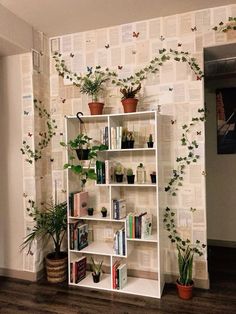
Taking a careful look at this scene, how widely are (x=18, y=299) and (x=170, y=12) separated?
10.2 ft

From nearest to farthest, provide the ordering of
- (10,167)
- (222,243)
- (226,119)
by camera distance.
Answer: (10,167)
(226,119)
(222,243)

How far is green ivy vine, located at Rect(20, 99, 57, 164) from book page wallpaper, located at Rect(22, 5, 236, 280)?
0.20 feet

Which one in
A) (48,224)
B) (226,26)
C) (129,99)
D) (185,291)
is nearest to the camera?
(185,291)

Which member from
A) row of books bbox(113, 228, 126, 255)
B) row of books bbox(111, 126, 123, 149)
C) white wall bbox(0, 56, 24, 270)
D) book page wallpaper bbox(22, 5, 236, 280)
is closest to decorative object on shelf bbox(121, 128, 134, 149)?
row of books bbox(111, 126, 123, 149)

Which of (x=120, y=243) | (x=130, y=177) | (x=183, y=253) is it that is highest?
(x=130, y=177)

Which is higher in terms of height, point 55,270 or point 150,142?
point 150,142

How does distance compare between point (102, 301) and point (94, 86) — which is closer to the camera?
point (102, 301)

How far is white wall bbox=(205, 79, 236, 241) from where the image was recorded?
3824 millimetres

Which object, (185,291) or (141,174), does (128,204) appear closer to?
(141,174)

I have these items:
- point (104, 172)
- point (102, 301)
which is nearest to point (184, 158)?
point (104, 172)

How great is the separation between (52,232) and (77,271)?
0.48 meters

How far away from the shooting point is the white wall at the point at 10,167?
296 cm

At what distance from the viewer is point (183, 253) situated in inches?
107

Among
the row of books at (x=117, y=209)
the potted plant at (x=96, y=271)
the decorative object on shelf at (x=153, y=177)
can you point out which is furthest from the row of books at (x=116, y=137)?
the potted plant at (x=96, y=271)
